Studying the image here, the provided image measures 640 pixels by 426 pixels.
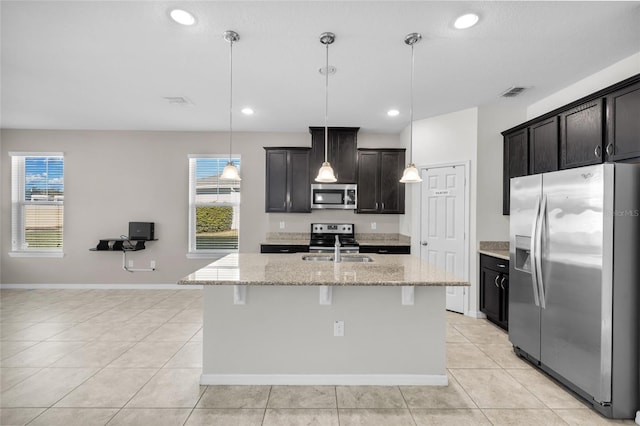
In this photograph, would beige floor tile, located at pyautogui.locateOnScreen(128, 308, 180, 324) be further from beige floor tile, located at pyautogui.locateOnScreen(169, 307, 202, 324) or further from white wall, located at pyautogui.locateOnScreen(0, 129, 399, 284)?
white wall, located at pyautogui.locateOnScreen(0, 129, 399, 284)

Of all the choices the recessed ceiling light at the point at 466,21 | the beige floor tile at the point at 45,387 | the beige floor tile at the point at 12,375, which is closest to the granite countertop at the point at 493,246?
the recessed ceiling light at the point at 466,21

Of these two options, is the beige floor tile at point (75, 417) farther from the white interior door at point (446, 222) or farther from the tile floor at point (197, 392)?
the white interior door at point (446, 222)

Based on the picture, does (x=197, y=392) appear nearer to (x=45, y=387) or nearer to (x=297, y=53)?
(x=45, y=387)

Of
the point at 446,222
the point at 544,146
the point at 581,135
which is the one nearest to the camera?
the point at 581,135

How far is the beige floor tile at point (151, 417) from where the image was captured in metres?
1.99

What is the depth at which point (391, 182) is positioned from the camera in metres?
4.95

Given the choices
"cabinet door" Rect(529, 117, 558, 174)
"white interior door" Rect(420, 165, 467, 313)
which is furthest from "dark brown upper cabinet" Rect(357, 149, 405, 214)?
"cabinet door" Rect(529, 117, 558, 174)

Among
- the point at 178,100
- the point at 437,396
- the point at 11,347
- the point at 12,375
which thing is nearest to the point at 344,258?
the point at 437,396

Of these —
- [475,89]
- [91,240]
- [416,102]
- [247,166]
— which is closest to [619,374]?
[475,89]

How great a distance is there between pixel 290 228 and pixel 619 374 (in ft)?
13.7

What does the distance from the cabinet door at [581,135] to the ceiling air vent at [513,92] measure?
21.0 inches

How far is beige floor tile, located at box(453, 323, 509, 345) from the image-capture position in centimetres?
329

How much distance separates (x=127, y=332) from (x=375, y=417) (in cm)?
293

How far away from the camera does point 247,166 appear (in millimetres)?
5223
